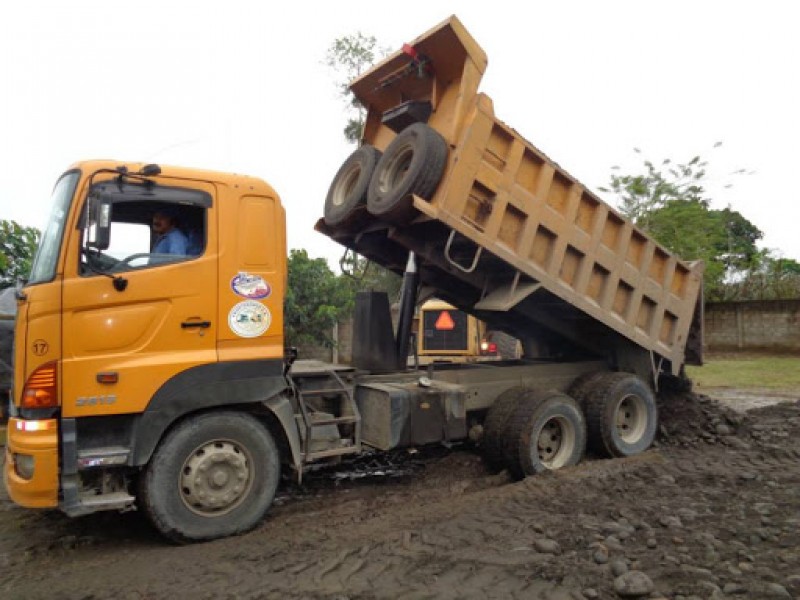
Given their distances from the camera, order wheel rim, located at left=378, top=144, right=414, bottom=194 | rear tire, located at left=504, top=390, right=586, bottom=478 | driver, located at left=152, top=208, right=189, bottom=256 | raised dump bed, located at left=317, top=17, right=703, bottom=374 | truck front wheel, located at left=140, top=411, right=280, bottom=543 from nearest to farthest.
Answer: truck front wheel, located at left=140, top=411, right=280, bottom=543 < driver, located at left=152, top=208, right=189, bottom=256 < raised dump bed, located at left=317, top=17, right=703, bottom=374 < wheel rim, located at left=378, top=144, right=414, bottom=194 < rear tire, located at left=504, top=390, right=586, bottom=478

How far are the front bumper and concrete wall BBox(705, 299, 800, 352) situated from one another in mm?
20295

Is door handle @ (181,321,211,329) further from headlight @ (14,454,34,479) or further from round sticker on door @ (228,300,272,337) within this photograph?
headlight @ (14,454,34,479)

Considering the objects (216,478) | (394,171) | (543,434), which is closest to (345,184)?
(394,171)

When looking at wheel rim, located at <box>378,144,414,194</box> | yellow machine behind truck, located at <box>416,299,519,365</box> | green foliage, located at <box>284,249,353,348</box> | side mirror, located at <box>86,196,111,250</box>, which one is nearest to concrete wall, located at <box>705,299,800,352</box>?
yellow machine behind truck, located at <box>416,299,519,365</box>

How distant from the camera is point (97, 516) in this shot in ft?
15.9

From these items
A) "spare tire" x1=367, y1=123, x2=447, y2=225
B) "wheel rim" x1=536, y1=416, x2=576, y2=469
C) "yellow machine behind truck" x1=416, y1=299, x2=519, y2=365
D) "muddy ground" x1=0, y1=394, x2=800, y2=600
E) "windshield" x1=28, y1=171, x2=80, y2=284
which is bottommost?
"muddy ground" x1=0, y1=394, x2=800, y2=600

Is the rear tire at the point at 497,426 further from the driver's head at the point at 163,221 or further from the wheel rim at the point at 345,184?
the driver's head at the point at 163,221

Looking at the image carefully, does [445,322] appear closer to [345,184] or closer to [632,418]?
[632,418]

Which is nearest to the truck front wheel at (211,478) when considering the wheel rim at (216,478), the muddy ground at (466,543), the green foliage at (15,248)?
the wheel rim at (216,478)

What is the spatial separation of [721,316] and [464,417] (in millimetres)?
17611

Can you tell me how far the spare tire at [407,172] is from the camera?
5.04 metres

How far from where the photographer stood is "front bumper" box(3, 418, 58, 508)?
3758 millimetres

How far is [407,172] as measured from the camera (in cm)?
512

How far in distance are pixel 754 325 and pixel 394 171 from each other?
18084mm
